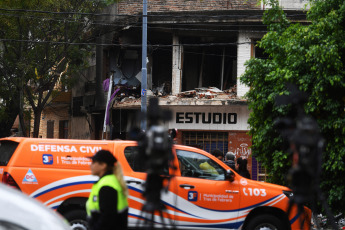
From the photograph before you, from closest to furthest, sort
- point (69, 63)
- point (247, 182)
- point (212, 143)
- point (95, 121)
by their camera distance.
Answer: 1. point (247, 182)
2. point (212, 143)
3. point (69, 63)
4. point (95, 121)

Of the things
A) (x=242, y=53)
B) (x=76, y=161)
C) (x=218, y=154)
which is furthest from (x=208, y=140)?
(x=76, y=161)

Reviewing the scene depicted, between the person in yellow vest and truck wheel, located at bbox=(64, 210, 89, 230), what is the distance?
3858 mm

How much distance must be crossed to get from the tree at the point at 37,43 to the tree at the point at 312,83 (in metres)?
11.3

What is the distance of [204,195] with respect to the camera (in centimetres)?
977

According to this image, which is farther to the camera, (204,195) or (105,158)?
(204,195)

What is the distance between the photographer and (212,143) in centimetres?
2334

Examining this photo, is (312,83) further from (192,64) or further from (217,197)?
(192,64)

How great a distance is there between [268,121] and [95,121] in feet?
55.5

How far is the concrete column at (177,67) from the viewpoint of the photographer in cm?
2350

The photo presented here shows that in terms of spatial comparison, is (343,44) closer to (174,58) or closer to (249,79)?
(249,79)

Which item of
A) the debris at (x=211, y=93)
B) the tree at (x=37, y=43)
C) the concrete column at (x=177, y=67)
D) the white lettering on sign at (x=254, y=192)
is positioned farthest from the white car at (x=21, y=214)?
the concrete column at (x=177, y=67)

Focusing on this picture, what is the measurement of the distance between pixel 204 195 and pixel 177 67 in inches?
557

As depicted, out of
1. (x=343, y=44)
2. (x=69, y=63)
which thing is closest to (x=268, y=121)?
(x=343, y=44)

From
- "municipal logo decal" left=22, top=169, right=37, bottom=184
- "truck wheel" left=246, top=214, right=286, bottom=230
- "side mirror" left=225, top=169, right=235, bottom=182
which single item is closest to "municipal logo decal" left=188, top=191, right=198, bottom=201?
"side mirror" left=225, top=169, right=235, bottom=182
